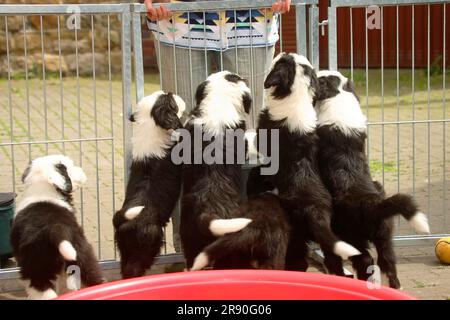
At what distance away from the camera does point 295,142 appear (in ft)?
17.3

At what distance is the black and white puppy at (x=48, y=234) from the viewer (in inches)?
193

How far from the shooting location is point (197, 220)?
16.5 feet

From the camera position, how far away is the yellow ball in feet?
19.4

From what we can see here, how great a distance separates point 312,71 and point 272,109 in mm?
346

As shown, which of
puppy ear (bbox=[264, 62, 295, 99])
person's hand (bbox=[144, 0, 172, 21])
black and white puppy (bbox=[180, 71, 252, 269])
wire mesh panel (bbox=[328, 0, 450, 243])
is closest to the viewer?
black and white puppy (bbox=[180, 71, 252, 269])

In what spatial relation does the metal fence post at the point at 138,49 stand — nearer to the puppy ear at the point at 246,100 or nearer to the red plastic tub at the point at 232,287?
the puppy ear at the point at 246,100

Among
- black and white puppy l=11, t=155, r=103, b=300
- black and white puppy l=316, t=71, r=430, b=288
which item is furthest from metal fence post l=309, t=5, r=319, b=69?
black and white puppy l=11, t=155, r=103, b=300

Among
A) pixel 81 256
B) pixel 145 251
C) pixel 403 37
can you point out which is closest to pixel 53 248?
pixel 81 256

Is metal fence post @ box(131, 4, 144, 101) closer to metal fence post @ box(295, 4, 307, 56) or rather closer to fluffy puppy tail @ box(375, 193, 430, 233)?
metal fence post @ box(295, 4, 307, 56)

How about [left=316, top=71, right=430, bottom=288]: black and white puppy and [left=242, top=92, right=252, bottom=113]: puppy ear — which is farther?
[left=242, top=92, right=252, bottom=113]: puppy ear

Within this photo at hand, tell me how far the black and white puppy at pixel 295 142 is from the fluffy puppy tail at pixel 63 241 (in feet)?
4.18

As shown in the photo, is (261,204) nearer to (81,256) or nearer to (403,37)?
(81,256)

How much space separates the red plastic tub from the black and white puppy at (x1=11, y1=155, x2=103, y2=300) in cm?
140

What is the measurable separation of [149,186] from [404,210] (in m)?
1.54
